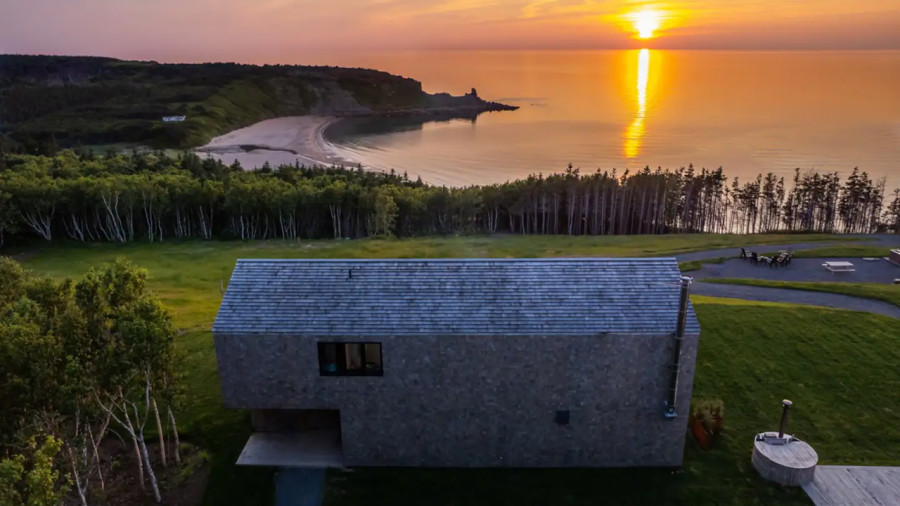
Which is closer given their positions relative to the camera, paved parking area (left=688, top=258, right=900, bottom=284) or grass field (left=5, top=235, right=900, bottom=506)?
grass field (left=5, top=235, right=900, bottom=506)

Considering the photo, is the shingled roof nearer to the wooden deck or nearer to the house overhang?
the house overhang

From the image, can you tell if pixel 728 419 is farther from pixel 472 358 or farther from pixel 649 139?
pixel 649 139

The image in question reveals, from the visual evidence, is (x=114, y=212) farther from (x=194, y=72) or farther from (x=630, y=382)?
(x=194, y=72)

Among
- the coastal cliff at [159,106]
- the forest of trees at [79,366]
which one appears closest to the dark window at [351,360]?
the forest of trees at [79,366]

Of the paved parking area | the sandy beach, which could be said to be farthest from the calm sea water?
the paved parking area

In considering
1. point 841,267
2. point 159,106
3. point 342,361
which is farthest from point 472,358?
point 159,106

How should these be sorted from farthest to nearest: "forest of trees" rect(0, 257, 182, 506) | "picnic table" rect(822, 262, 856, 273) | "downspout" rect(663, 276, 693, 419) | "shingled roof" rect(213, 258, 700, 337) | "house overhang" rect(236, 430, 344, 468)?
"picnic table" rect(822, 262, 856, 273) → "house overhang" rect(236, 430, 344, 468) → "shingled roof" rect(213, 258, 700, 337) → "downspout" rect(663, 276, 693, 419) → "forest of trees" rect(0, 257, 182, 506)
